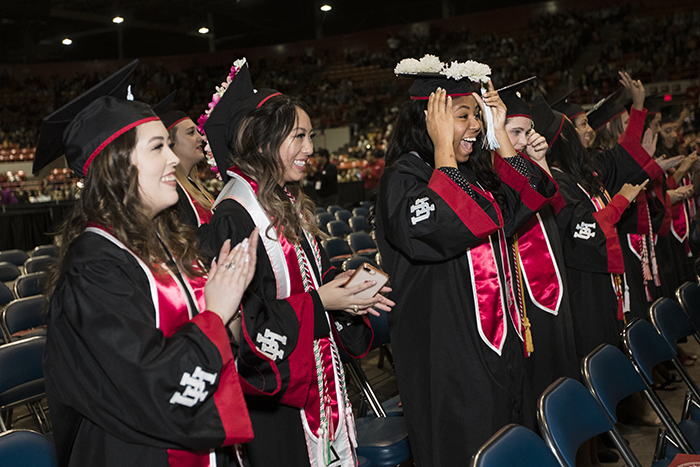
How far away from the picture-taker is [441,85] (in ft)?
7.54

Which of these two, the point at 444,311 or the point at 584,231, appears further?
the point at 584,231

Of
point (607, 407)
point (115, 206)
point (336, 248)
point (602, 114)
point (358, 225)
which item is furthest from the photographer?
point (358, 225)

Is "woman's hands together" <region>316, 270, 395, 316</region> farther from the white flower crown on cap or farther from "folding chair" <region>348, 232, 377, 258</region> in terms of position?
"folding chair" <region>348, 232, 377, 258</region>

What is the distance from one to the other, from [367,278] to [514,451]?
0.67 metres

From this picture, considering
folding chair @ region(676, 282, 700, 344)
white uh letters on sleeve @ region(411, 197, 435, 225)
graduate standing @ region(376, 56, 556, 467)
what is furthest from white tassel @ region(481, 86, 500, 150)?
folding chair @ region(676, 282, 700, 344)

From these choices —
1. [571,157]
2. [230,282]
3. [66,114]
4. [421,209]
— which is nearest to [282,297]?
[230,282]

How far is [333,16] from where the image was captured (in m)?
24.0

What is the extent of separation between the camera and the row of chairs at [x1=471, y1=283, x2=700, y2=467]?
5.55 feet

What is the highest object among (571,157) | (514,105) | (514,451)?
(514,105)

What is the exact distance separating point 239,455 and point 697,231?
5173 mm

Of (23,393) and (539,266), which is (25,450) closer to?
(23,393)

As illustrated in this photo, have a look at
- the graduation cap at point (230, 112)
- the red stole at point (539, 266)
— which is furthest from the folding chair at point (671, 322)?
the graduation cap at point (230, 112)

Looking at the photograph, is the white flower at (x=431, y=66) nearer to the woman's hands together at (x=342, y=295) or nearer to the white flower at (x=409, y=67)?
the white flower at (x=409, y=67)

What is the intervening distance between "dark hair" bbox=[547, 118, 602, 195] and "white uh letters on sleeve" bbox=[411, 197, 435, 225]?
5.51 ft
